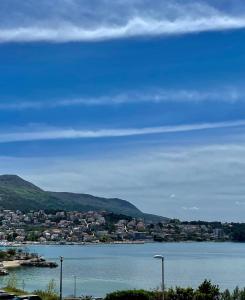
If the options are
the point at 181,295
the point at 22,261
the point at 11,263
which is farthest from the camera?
the point at 22,261

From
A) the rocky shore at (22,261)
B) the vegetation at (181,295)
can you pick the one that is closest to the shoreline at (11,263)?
the rocky shore at (22,261)

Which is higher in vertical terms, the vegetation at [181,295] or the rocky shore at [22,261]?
the rocky shore at [22,261]

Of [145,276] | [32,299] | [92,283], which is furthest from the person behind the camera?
[145,276]

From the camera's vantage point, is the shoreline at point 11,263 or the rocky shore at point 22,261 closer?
the shoreline at point 11,263

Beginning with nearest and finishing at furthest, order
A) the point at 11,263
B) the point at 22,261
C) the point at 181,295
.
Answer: the point at 181,295, the point at 11,263, the point at 22,261

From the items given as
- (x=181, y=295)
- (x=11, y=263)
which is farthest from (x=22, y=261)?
(x=181, y=295)

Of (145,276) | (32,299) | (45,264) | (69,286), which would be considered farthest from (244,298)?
(45,264)

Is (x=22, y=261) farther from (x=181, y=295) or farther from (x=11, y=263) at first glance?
(x=181, y=295)

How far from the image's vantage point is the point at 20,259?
360 feet

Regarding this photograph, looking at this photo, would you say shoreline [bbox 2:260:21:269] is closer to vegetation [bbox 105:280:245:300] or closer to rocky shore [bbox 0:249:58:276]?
rocky shore [bbox 0:249:58:276]

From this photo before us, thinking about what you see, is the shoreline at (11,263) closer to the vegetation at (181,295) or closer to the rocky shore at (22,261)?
the rocky shore at (22,261)

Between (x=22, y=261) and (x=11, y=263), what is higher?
(x=22, y=261)

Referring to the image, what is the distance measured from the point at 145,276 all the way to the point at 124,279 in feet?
19.1

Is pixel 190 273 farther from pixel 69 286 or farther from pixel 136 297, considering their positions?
pixel 136 297
